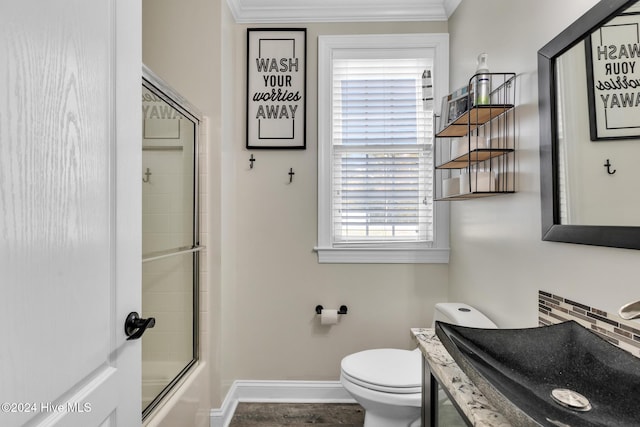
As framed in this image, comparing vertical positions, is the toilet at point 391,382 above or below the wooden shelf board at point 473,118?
below

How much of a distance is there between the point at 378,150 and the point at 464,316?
1143mm

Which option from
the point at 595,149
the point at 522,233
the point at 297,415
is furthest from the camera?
the point at 297,415

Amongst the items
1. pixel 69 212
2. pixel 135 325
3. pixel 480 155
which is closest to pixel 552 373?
pixel 480 155

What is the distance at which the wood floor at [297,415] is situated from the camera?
2.04 meters

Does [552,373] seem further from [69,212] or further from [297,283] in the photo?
[297,283]

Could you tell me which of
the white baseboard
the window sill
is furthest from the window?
the white baseboard

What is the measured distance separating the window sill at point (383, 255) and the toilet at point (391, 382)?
0.50 m

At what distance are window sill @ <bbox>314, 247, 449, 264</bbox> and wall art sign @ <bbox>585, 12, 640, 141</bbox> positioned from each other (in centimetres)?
134

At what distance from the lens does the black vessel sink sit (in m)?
0.76

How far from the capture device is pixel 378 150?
230 centimetres


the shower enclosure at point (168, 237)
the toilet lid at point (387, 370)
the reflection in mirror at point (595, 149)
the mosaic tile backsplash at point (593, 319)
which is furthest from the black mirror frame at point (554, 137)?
the shower enclosure at point (168, 237)

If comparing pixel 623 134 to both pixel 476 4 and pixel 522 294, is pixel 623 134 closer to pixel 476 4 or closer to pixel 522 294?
pixel 522 294

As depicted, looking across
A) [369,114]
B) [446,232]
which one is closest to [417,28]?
[369,114]

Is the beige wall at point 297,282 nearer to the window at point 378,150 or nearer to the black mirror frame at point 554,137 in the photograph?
the window at point 378,150
